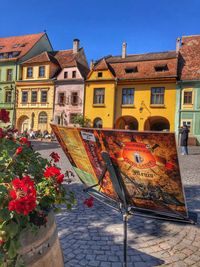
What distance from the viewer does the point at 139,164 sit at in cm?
226

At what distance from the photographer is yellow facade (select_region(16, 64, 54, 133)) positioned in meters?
29.9

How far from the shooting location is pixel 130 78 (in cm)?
2602

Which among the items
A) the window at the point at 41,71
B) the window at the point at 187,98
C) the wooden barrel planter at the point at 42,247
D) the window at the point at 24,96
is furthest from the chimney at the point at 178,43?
the wooden barrel planter at the point at 42,247

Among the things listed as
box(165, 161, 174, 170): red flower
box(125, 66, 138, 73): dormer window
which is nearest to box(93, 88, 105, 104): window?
box(125, 66, 138, 73): dormer window

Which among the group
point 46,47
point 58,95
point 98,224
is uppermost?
point 46,47

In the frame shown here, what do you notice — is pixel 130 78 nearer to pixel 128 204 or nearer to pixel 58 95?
pixel 58 95

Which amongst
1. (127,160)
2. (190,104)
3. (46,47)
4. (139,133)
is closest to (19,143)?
(127,160)

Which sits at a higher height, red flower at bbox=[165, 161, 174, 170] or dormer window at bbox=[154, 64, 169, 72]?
dormer window at bbox=[154, 64, 169, 72]

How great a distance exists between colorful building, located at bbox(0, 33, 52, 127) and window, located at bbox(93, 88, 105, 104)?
10926 mm

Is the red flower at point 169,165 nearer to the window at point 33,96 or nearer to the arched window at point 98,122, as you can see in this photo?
the arched window at point 98,122

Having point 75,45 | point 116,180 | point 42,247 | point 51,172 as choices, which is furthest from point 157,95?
point 42,247

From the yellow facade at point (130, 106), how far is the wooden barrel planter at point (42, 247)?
75.2 feet

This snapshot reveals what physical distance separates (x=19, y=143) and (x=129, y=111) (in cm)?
2404

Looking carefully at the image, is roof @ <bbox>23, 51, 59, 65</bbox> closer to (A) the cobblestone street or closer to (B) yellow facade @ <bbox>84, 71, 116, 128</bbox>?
(B) yellow facade @ <bbox>84, 71, 116, 128</bbox>
